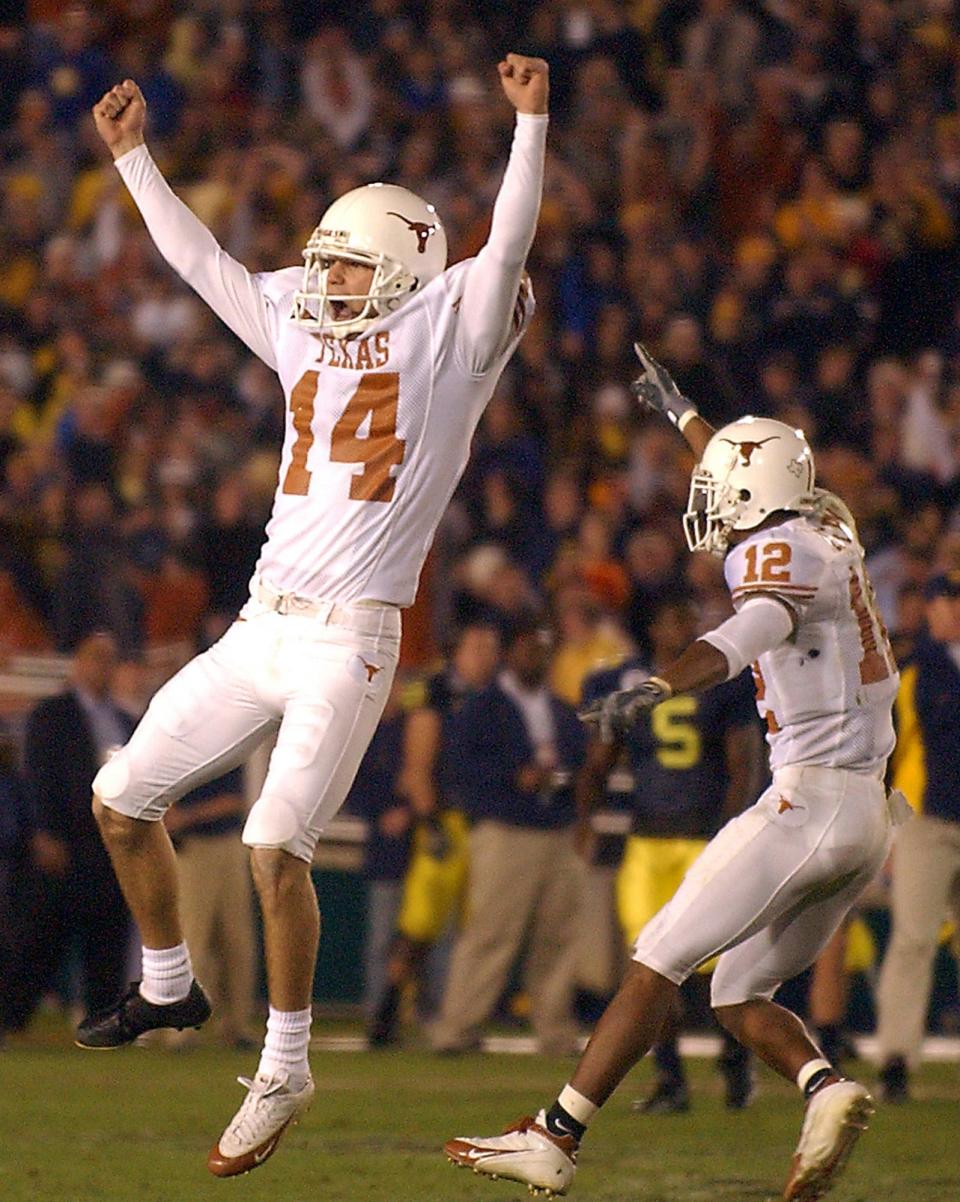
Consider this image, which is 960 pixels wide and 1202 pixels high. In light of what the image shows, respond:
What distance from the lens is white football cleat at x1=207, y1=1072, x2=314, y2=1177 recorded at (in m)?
6.45

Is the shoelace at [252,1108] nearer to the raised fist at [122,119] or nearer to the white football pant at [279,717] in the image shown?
the white football pant at [279,717]

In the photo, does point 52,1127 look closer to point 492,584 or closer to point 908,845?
point 908,845

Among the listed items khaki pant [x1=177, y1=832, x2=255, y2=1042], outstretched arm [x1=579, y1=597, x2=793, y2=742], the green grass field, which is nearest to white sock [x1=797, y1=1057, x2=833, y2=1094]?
the green grass field

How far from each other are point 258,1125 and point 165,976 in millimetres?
540

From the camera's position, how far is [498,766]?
12031 millimetres

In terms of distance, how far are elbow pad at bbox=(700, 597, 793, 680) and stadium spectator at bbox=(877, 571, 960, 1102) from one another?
373 centimetres

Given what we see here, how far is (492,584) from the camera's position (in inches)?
512

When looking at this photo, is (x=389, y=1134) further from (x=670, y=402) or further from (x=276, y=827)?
(x=276, y=827)

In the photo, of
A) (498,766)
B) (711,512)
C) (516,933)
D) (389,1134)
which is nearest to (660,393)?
(711,512)

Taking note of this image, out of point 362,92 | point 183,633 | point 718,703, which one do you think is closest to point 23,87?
point 362,92

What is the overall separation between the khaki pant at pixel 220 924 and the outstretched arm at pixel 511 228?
592 cm

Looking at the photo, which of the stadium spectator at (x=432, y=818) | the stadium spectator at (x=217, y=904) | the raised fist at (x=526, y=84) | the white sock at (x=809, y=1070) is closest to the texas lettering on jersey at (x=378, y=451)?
the raised fist at (x=526, y=84)

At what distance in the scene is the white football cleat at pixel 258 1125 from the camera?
21.2 ft

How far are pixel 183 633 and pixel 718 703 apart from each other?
3902 mm
